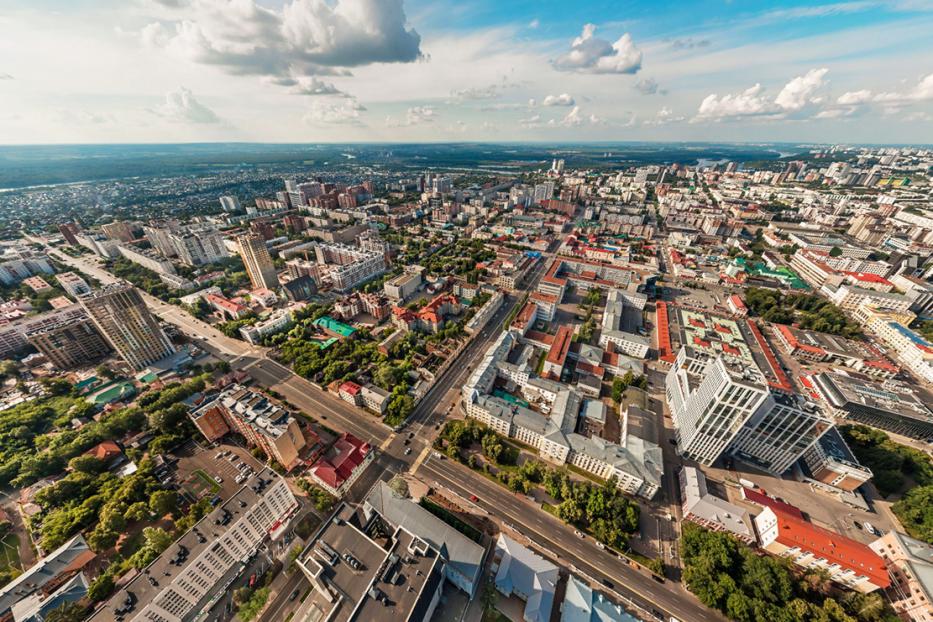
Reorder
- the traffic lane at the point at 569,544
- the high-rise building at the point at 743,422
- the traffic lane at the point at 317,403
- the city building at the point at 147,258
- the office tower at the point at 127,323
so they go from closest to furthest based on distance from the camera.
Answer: the traffic lane at the point at 569,544
the high-rise building at the point at 743,422
the traffic lane at the point at 317,403
the office tower at the point at 127,323
the city building at the point at 147,258

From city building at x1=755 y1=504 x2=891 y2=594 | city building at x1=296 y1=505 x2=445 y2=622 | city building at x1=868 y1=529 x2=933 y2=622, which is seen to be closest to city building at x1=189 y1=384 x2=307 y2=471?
city building at x1=296 y1=505 x2=445 y2=622

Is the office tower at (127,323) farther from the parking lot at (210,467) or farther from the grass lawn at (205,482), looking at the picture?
the grass lawn at (205,482)

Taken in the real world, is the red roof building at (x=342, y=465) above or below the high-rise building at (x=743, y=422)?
below

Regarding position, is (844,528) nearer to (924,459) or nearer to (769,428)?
(769,428)

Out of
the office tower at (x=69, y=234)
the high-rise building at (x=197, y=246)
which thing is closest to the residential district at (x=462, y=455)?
the high-rise building at (x=197, y=246)

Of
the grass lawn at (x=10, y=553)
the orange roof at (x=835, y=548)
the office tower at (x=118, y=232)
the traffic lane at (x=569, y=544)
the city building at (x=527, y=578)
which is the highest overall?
the office tower at (x=118, y=232)

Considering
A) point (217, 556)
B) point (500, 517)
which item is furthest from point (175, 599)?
point (500, 517)

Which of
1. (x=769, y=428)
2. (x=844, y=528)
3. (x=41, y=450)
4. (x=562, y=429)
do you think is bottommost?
(x=844, y=528)
